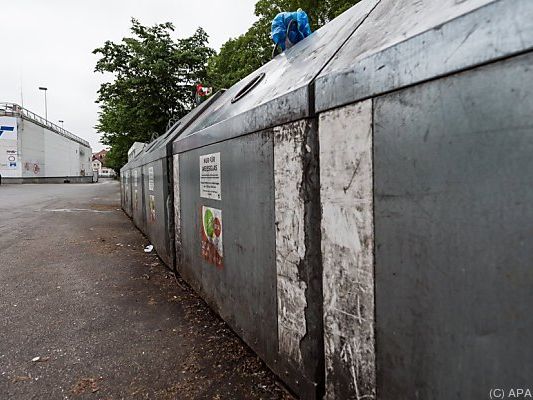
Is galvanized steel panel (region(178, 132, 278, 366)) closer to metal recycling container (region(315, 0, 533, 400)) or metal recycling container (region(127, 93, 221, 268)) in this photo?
metal recycling container (region(315, 0, 533, 400))

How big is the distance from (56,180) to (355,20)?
1823 inches

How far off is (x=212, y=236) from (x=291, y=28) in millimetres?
2048

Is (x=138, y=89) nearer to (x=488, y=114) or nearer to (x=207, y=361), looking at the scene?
(x=207, y=361)

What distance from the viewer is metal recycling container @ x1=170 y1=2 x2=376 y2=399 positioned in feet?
5.90

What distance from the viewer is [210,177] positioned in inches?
121

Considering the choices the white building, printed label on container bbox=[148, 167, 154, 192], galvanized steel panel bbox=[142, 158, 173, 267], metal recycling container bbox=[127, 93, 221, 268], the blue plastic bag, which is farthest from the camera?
the white building

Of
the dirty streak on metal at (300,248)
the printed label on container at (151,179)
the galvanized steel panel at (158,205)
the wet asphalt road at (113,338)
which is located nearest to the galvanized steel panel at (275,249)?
the dirty streak on metal at (300,248)

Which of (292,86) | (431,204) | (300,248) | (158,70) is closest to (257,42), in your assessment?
(158,70)

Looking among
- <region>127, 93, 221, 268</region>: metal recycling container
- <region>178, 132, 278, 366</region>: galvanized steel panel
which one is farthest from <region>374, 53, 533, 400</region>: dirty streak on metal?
<region>127, 93, 221, 268</region>: metal recycling container

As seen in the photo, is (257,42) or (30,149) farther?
(30,149)

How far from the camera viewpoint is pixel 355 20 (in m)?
2.26

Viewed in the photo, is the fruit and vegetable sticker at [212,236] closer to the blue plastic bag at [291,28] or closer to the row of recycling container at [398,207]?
the row of recycling container at [398,207]

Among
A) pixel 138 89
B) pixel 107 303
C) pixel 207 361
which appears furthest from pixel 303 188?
pixel 138 89

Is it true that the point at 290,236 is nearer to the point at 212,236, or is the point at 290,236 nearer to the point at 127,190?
the point at 212,236
